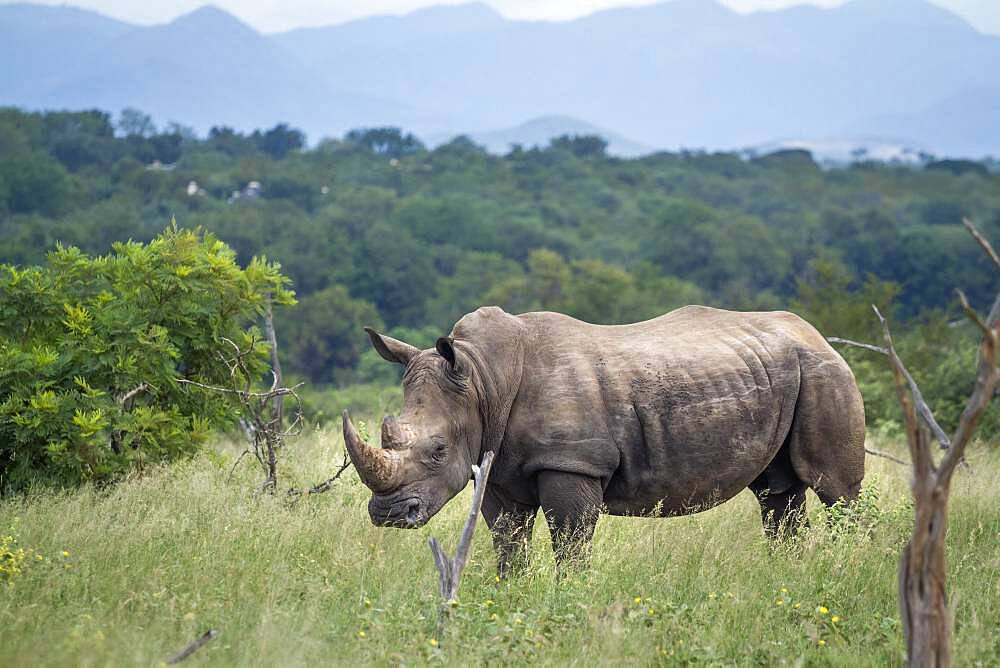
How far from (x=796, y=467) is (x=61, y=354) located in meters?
4.94

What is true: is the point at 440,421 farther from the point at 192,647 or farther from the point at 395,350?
the point at 192,647

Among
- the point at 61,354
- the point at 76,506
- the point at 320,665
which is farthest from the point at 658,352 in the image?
the point at 61,354

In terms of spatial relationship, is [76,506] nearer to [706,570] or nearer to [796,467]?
[706,570]

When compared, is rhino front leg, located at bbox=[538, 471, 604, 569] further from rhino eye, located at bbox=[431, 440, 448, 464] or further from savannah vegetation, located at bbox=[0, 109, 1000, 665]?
rhino eye, located at bbox=[431, 440, 448, 464]

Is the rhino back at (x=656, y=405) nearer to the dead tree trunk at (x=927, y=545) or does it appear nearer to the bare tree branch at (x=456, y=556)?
the bare tree branch at (x=456, y=556)

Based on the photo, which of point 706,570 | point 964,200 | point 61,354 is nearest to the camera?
point 706,570

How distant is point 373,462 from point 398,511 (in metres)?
0.33

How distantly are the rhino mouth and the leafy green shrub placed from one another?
283cm

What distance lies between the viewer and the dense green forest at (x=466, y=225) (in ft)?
166

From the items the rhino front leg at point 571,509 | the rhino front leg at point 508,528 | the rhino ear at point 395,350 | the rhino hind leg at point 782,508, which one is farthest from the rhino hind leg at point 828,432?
the rhino ear at point 395,350

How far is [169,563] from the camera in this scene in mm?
6648

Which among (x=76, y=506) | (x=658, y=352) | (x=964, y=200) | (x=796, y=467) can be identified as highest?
(x=658, y=352)

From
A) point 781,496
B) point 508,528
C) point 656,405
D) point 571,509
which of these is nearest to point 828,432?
point 781,496

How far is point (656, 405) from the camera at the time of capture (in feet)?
22.9
